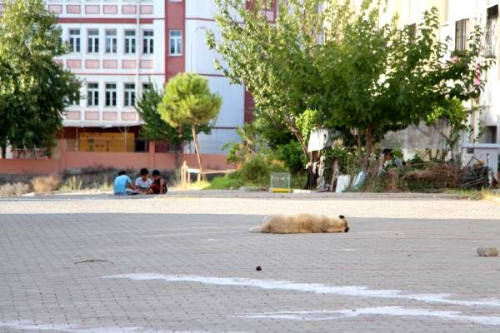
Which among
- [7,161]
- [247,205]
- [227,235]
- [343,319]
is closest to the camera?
[343,319]

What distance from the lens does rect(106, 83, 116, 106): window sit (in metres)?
79.7

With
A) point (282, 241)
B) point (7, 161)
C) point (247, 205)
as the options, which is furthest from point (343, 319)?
point (7, 161)

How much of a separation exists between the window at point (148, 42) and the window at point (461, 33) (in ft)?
106

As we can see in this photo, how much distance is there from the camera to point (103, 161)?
237ft

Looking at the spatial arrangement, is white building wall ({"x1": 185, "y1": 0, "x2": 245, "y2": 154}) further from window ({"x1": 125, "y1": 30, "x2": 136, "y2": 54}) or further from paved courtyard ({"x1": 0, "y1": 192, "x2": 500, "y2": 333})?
paved courtyard ({"x1": 0, "y1": 192, "x2": 500, "y2": 333})

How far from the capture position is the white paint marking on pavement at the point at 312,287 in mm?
11918

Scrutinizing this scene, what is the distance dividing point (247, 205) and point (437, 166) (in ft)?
27.2

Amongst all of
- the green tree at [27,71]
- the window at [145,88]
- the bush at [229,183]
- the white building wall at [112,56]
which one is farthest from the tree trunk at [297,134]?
the white building wall at [112,56]

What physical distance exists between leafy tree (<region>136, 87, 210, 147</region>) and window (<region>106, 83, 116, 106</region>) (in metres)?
5.14

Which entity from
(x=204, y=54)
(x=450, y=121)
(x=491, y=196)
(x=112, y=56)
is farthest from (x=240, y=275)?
(x=112, y=56)

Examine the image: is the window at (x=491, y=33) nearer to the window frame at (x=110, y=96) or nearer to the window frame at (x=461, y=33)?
the window frame at (x=461, y=33)

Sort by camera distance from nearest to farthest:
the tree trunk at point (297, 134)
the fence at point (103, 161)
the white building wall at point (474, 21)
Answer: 1. the white building wall at point (474, 21)
2. the tree trunk at point (297, 134)
3. the fence at point (103, 161)

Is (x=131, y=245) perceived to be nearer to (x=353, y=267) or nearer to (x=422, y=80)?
(x=353, y=267)

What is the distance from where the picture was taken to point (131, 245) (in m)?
18.7
